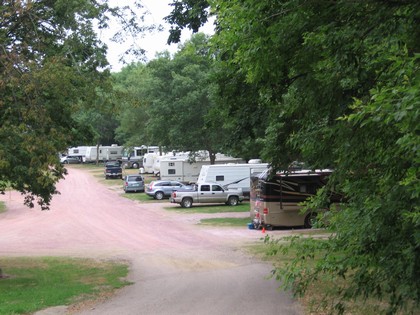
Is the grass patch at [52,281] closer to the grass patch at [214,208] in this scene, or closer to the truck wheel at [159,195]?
the grass patch at [214,208]

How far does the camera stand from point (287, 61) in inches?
289

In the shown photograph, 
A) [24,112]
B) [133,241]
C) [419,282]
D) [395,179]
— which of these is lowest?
[133,241]

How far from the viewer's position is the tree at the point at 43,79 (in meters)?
9.91

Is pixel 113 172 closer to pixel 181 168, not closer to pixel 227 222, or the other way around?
pixel 181 168

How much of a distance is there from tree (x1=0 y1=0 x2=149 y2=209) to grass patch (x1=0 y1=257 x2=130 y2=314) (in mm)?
2238

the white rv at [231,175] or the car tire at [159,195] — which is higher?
the white rv at [231,175]

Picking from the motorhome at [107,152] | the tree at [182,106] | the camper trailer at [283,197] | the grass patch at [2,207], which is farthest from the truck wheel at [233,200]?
the motorhome at [107,152]

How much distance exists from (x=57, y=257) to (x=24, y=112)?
9.69 m

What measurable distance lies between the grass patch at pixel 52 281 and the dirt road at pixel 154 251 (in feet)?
1.68

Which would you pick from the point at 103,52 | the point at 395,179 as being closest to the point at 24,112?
the point at 103,52

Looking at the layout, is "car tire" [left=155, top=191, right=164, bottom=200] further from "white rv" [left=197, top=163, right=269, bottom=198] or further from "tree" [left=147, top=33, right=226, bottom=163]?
"white rv" [left=197, top=163, right=269, bottom=198]

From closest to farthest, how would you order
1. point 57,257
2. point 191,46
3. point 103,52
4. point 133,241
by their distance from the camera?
point 191,46, point 103,52, point 57,257, point 133,241

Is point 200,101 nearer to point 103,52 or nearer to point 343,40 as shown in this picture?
point 103,52

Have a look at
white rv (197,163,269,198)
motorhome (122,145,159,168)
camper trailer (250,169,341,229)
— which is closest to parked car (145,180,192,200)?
white rv (197,163,269,198)
